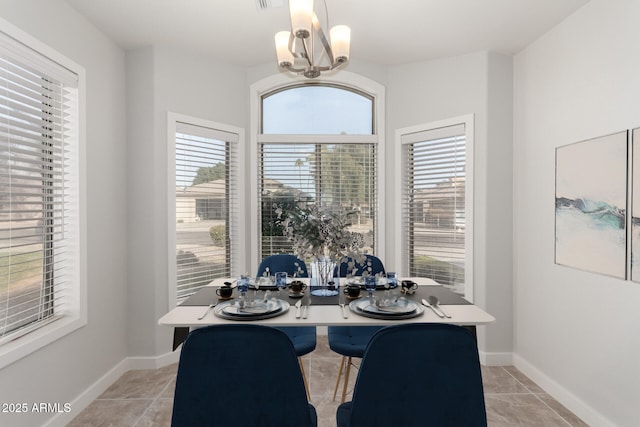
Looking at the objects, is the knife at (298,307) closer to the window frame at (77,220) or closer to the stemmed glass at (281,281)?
the stemmed glass at (281,281)

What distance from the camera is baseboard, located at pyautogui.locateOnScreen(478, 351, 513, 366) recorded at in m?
3.12

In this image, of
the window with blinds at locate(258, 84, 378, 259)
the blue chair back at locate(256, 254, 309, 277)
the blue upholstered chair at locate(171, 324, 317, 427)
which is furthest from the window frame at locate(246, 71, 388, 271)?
the blue upholstered chair at locate(171, 324, 317, 427)

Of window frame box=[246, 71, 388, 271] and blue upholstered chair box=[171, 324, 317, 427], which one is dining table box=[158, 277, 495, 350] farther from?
window frame box=[246, 71, 388, 271]

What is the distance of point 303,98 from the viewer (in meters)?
3.79

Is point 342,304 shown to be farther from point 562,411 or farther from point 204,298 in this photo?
point 562,411

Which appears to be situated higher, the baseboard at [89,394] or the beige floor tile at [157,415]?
the baseboard at [89,394]

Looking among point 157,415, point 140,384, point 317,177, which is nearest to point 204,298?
point 157,415

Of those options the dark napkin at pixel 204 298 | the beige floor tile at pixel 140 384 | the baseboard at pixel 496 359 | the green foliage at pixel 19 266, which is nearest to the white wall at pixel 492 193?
the baseboard at pixel 496 359

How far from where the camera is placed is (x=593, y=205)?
2.29 meters

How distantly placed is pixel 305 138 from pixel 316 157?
23 centimetres

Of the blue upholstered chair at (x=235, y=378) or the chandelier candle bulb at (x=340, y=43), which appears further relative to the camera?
the chandelier candle bulb at (x=340, y=43)

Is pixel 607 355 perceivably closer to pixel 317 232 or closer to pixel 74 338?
pixel 317 232

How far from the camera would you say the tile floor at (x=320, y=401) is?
2320 mm

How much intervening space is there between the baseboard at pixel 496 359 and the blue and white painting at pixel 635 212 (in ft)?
4.69
